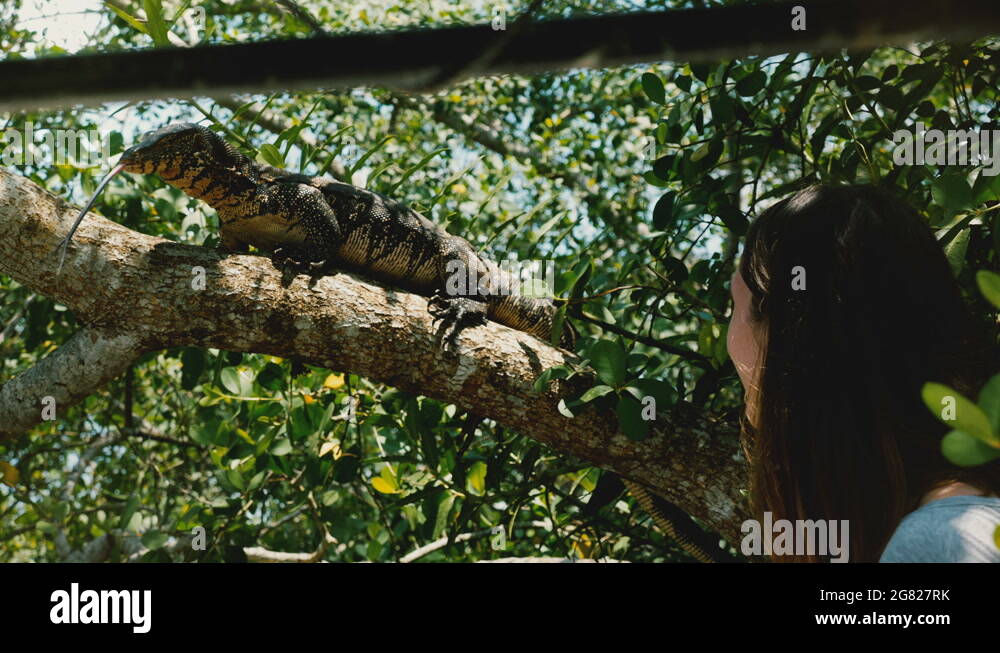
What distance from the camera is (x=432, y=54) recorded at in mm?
605

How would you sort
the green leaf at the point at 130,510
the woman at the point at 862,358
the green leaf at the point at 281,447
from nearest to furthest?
the woman at the point at 862,358 < the green leaf at the point at 281,447 < the green leaf at the point at 130,510

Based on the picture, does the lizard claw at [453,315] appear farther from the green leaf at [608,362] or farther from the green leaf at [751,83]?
the green leaf at [751,83]

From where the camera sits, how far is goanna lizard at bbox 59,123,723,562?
9.77ft

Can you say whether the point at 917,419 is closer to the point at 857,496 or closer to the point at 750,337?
the point at 857,496

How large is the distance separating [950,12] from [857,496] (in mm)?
1052

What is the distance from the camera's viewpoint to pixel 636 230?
5469 millimetres

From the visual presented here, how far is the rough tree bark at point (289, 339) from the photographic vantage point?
7.84 ft

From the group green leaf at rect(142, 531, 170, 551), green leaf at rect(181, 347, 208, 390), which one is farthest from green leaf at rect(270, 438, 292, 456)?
green leaf at rect(142, 531, 170, 551)

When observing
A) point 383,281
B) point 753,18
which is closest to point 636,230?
point 383,281

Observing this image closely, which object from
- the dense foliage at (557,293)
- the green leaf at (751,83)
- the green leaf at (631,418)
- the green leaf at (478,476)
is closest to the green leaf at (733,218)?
the dense foliage at (557,293)

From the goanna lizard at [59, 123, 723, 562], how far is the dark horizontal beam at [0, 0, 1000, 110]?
6.95ft

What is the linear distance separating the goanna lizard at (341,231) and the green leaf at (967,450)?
2.06 metres

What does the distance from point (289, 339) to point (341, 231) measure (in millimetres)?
841

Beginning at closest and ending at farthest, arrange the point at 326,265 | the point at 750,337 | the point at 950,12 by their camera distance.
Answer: the point at 950,12 < the point at 750,337 < the point at 326,265
